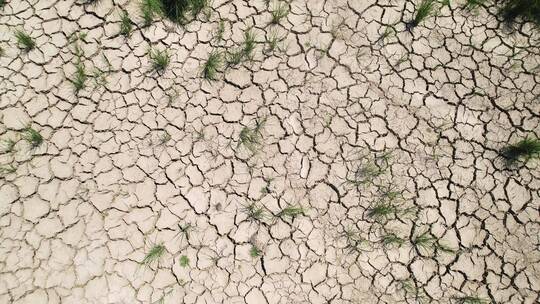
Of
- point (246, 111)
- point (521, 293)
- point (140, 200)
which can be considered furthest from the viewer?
point (246, 111)

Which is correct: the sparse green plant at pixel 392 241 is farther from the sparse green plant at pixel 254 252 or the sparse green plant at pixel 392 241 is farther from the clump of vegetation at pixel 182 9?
the clump of vegetation at pixel 182 9

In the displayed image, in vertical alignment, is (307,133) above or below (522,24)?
below

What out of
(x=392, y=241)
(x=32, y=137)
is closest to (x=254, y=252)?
(x=392, y=241)

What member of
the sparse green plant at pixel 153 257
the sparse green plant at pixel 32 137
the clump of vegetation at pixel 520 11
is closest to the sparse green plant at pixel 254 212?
the sparse green plant at pixel 153 257

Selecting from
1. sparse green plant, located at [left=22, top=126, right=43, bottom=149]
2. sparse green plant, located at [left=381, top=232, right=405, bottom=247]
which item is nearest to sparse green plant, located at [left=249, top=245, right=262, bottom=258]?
sparse green plant, located at [left=381, top=232, right=405, bottom=247]

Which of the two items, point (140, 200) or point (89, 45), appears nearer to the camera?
point (140, 200)

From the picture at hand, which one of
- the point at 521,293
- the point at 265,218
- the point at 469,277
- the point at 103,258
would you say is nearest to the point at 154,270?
the point at 103,258

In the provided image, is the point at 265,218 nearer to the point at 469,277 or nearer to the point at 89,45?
the point at 469,277

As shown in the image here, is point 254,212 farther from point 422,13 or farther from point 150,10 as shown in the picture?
point 422,13
